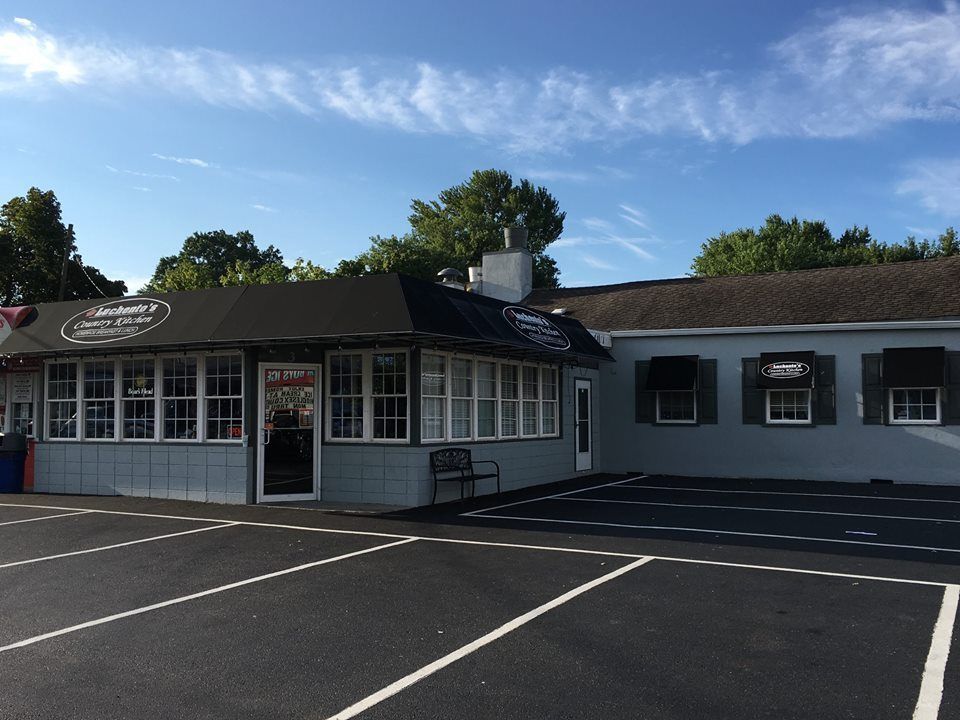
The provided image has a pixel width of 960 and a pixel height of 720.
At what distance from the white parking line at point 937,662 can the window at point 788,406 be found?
1143cm

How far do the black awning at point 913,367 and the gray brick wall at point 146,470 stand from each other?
1324 centimetres

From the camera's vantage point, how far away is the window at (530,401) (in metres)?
16.2

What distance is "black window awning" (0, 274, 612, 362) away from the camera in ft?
38.6

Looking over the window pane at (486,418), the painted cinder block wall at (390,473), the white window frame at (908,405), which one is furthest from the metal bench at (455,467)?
the white window frame at (908,405)

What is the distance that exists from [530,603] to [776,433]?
42.9 ft

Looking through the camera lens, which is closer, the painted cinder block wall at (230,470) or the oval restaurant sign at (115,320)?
the painted cinder block wall at (230,470)

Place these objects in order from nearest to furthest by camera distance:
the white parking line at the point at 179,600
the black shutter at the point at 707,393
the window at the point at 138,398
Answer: the white parking line at the point at 179,600
the window at the point at 138,398
the black shutter at the point at 707,393

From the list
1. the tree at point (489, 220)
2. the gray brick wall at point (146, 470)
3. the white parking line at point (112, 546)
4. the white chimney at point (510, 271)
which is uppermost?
the tree at point (489, 220)

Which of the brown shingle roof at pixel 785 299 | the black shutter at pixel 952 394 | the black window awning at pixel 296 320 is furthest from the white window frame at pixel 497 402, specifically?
the black shutter at pixel 952 394

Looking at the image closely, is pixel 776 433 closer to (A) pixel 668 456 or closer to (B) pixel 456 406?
(A) pixel 668 456

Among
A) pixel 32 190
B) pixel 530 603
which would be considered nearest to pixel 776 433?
pixel 530 603

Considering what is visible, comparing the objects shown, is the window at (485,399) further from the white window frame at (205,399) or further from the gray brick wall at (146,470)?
the gray brick wall at (146,470)

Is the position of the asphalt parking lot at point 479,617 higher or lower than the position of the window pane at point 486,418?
lower

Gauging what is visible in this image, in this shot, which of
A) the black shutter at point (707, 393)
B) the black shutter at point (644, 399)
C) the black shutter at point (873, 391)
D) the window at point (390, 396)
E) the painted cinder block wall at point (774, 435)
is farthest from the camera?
the black shutter at point (644, 399)
